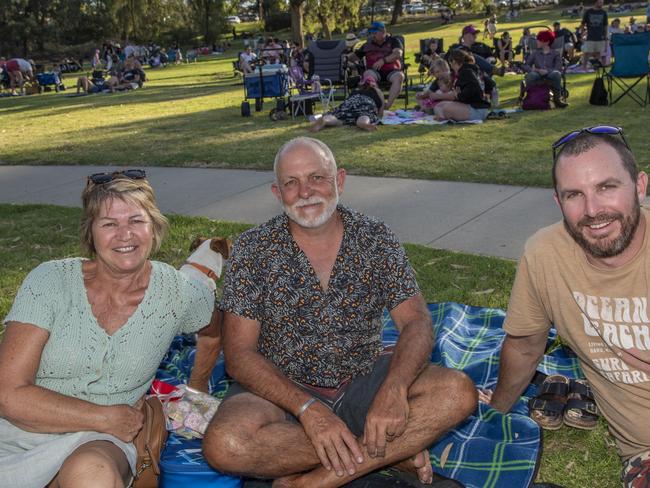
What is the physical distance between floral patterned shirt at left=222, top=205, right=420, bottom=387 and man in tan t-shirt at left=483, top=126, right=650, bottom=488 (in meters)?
0.70

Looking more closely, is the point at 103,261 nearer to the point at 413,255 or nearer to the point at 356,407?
the point at 356,407

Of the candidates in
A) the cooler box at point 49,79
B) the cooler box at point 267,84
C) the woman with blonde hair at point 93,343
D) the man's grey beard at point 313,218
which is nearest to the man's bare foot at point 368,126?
the cooler box at point 267,84

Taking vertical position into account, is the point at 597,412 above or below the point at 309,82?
below

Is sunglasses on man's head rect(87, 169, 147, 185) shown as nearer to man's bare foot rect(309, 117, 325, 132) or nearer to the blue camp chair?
man's bare foot rect(309, 117, 325, 132)

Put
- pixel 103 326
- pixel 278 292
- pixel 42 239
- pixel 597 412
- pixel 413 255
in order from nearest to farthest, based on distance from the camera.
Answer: pixel 103 326 → pixel 278 292 → pixel 597 412 → pixel 413 255 → pixel 42 239

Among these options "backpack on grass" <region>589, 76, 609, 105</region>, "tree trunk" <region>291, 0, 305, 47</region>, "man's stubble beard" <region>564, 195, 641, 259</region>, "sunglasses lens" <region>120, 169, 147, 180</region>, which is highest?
"tree trunk" <region>291, 0, 305, 47</region>

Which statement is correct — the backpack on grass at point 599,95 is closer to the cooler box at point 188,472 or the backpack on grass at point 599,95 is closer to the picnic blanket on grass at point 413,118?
the picnic blanket on grass at point 413,118

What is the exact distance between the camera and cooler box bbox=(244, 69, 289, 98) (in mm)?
15148

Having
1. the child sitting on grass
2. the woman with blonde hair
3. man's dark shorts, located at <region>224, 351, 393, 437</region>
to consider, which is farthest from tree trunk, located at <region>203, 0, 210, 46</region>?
man's dark shorts, located at <region>224, 351, 393, 437</region>

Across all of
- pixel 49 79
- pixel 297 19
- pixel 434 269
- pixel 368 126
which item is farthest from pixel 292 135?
pixel 297 19

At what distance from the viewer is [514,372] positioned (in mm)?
3256

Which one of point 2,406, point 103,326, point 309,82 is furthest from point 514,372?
point 309,82

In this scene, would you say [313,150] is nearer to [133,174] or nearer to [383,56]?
[133,174]

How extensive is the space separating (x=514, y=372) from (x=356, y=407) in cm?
74
